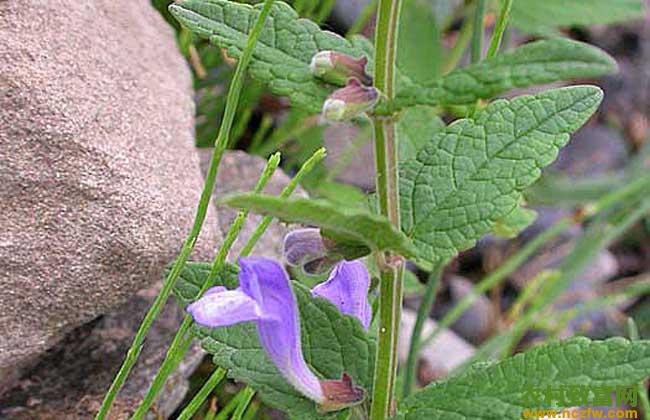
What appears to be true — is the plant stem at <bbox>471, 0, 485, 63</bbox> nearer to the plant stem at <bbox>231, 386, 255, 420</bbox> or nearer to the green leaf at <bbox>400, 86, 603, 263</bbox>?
the green leaf at <bbox>400, 86, 603, 263</bbox>

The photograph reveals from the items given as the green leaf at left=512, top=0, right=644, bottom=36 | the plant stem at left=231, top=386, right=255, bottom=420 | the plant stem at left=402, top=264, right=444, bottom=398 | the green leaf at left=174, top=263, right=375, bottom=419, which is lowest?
the plant stem at left=402, top=264, right=444, bottom=398

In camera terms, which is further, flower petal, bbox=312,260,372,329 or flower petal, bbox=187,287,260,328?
flower petal, bbox=312,260,372,329

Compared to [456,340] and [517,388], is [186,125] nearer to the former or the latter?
[517,388]

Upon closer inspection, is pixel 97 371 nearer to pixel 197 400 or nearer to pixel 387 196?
pixel 197 400

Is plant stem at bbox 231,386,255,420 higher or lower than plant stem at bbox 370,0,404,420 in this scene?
lower

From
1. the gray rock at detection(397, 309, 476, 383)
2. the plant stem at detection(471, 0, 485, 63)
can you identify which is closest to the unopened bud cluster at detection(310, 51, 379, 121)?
the plant stem at detection(471, 0, 485, 63)

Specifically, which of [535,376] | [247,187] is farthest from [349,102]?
[247,187]

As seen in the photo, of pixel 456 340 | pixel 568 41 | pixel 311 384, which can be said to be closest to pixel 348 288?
pixel 311 384
